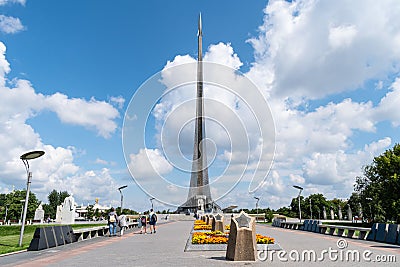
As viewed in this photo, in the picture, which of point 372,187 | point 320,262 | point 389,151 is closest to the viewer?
point 320,262

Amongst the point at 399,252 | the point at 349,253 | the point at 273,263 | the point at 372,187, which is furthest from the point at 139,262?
the point at 372,187

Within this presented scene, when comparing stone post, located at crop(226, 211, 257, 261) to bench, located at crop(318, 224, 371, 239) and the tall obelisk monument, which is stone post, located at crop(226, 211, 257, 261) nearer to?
bench, located at crop(318, 224, 371, 239)

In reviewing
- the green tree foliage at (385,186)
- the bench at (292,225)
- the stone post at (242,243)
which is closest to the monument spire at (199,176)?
the green tree foliage at (385,186)

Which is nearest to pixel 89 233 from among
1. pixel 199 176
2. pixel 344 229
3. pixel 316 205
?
pixel 344 229

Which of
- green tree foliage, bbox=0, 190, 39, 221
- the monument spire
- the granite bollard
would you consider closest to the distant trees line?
the granite bollard

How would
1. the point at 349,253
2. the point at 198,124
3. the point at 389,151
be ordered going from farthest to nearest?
1. the point at 198,124
2. the point at 389,151
3. the point at 349,253

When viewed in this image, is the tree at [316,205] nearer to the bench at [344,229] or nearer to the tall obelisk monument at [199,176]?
the tall obelisk monument at [199,176]

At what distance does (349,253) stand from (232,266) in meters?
4.87

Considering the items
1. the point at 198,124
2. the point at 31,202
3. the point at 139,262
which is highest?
the point at 198,124

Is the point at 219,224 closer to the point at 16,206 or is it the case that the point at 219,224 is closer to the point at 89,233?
the point at 89,233

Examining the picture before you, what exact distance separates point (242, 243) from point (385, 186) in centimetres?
3475

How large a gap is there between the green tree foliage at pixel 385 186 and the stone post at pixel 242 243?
1245 inches

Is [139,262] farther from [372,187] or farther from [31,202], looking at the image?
[31,202]

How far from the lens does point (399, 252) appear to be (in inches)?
466
